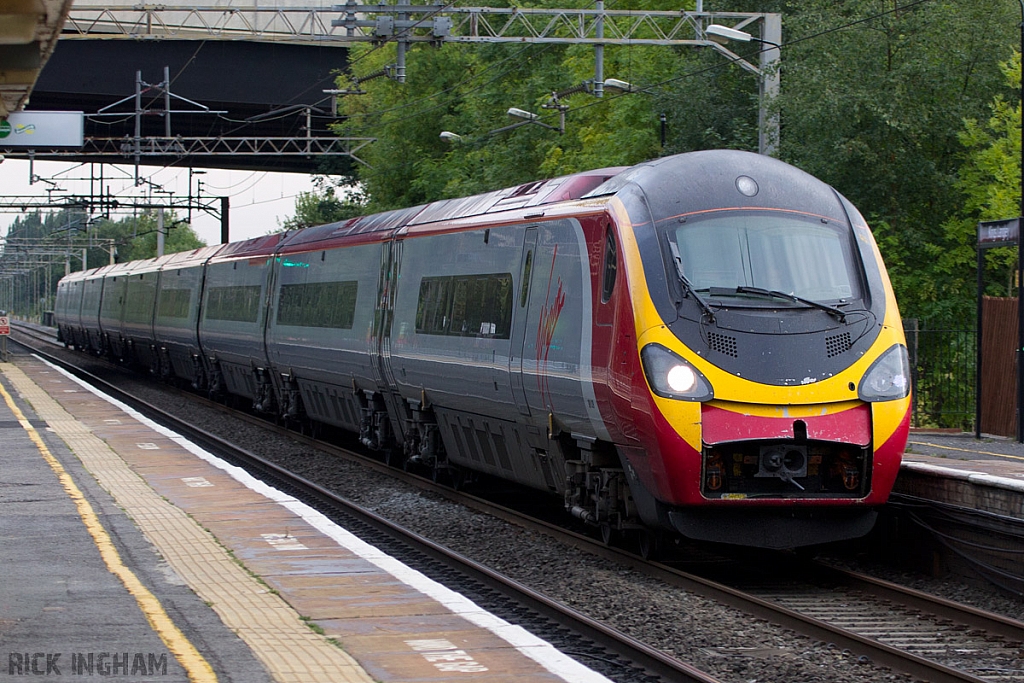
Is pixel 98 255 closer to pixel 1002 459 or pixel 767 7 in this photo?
pixel 767 7

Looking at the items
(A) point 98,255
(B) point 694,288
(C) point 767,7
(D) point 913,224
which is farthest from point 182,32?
(A) point 98,255

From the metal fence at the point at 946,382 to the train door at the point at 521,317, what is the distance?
39.7 ft

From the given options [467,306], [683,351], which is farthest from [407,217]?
[683,351]

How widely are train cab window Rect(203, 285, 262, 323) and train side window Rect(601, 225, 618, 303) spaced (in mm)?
15388

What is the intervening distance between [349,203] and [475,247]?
44779mm

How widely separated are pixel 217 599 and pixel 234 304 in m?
19.7

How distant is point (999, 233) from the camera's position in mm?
19500

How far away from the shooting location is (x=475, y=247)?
568 inches

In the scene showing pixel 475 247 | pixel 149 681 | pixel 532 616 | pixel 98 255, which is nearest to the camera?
pixel 149 681

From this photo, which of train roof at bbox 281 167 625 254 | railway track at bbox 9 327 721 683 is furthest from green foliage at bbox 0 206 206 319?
railway track at bbox 9 327 721 683

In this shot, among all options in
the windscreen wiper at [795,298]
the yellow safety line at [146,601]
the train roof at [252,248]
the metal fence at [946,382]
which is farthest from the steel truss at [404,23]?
the windscreen wiper at [795,298]

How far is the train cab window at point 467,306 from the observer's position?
13.5 m

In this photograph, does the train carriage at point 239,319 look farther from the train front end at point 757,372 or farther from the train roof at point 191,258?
the train front end at point 757,372

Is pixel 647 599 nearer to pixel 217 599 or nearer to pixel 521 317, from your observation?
pixel 217 599
